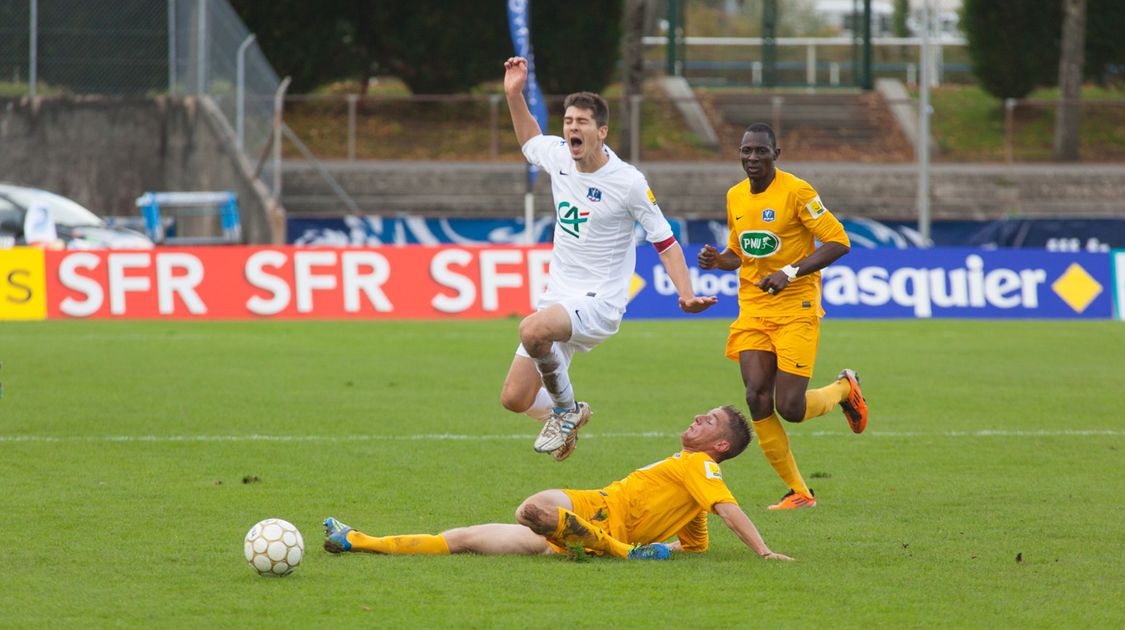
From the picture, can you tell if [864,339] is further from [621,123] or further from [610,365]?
[621,123]

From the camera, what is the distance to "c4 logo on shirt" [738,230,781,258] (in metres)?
8.99

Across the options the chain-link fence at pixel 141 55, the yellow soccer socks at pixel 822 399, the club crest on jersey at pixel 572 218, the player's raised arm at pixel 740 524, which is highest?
the chain-link fence at pixel 141 55

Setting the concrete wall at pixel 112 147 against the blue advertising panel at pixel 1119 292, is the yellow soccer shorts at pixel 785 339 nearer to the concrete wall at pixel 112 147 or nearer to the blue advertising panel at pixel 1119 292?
the blue advertising panel at pixel 1119 292

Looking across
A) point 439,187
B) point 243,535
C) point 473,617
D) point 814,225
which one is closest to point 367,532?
point 243,535

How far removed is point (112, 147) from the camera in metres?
30.8

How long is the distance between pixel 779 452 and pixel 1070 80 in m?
32.8

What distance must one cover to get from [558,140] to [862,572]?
3.36 meters

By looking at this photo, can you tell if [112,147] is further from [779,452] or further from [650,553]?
[650,553]

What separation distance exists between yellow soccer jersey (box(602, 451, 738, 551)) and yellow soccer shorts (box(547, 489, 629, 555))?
0.03 feet

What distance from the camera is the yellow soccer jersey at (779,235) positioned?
893 centimetres

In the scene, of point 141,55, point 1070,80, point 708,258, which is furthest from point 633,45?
point 708,258

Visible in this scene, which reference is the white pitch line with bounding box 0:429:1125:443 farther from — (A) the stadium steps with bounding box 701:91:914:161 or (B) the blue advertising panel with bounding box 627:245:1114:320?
(A) the stadium steps with bounding box 701:91:914:161

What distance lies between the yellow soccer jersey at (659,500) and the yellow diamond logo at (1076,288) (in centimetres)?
1641

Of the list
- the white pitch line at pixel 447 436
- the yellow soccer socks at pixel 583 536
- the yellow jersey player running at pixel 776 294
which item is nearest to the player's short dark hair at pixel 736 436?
the yellow soccer socks at pixel 583 536
